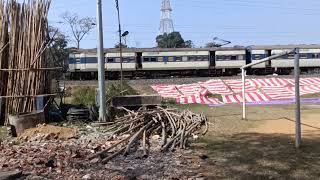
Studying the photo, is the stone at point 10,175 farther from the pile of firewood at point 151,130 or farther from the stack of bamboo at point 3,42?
the stack of bamboo at point 3,42

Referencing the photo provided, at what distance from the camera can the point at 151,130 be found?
40.1ft

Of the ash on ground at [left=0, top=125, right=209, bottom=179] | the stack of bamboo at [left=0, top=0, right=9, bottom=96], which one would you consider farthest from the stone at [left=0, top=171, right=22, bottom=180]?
the stack of bamboo at [left=0, top=0, right=9, bottom=96]

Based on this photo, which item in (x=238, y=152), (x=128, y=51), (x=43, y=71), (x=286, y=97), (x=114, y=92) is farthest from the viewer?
(x=128, y=51)

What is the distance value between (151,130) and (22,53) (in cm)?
545

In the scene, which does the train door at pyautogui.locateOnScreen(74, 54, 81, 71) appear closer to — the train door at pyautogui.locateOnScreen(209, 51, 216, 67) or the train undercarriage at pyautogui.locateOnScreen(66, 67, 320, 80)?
the train undercarriage at pyautogui.locateOnScreen(66, 67, 320, 80)

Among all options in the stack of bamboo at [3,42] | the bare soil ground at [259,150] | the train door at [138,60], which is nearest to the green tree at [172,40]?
the train door at [138,60]

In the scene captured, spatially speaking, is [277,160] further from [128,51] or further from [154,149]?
[128,51]

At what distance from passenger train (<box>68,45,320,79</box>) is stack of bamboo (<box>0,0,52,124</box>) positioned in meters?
39.8

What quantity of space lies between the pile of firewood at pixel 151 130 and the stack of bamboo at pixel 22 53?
311cm

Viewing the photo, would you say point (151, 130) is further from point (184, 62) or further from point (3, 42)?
point (184, 62)

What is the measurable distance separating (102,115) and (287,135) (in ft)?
17.8

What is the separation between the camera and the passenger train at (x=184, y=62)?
56.5 meters

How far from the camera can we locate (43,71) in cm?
1588

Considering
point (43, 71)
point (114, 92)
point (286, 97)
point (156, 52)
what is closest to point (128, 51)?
point (156, 52)
